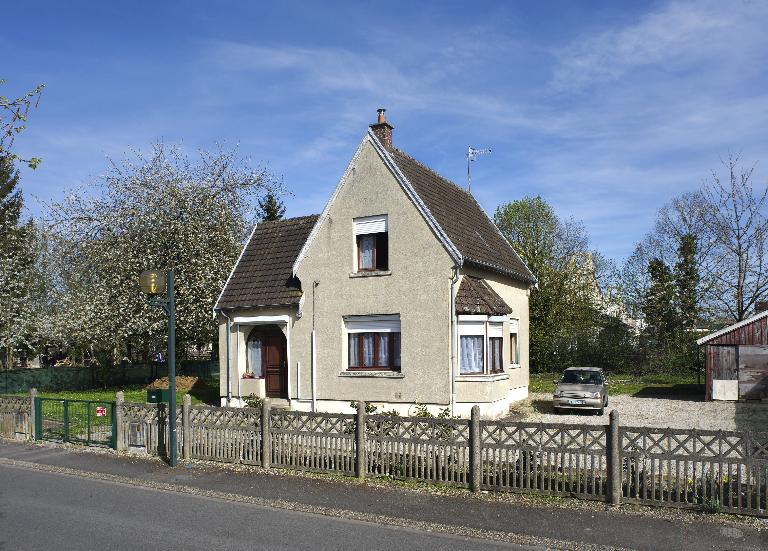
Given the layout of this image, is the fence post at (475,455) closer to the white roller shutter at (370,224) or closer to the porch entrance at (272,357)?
the white roller shutter at (370,224)

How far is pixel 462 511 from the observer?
10180 mm

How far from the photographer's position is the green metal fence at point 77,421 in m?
16.1

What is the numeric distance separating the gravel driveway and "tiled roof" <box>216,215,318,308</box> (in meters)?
8.63

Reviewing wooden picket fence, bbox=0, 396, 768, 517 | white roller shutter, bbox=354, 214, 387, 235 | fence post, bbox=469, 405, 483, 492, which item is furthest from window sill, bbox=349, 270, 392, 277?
fence post, bbox=469, 405, 483, 492

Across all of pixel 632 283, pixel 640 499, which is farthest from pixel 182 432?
pixel 632 283

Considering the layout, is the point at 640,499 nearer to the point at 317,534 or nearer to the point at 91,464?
the point at 317,534

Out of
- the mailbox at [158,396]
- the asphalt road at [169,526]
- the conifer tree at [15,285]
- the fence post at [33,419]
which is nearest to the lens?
the asphalt road at [169,526]

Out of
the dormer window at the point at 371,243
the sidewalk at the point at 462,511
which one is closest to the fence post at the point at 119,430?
the sidewalk at the point at 462,511

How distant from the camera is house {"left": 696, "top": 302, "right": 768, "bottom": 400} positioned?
23.9 metres

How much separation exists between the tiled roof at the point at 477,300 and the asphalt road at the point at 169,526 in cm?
930

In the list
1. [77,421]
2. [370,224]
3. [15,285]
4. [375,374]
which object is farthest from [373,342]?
[15,285]

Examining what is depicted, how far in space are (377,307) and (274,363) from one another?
189 inches

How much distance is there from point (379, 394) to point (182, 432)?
6539 mm

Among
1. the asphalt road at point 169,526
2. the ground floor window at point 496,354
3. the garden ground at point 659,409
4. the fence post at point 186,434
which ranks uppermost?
the ground floor window at point 496,354
